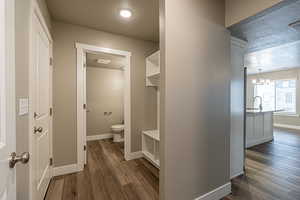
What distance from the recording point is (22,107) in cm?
116

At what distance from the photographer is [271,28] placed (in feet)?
6.43

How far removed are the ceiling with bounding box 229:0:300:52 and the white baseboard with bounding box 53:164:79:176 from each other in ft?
10.8

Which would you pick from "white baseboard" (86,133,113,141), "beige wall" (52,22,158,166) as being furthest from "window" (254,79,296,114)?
"beige wall" (52,22,158,166)

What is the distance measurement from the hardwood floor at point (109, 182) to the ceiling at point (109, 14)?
103 inches

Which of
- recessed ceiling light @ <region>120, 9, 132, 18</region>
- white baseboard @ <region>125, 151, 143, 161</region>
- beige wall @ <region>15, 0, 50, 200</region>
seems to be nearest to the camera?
beige wall @ <region>15, 0, 50, 200</region>

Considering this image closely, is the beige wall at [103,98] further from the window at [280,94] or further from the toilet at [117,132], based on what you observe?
the window at [280,94]

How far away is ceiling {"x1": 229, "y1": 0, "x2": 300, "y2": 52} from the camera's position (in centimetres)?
156

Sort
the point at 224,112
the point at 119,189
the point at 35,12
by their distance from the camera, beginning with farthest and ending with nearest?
the point at 119,189
the point at 224,112
the point at 35,12

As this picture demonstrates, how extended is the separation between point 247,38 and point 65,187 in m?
3.68

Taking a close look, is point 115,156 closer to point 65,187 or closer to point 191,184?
point 65,187

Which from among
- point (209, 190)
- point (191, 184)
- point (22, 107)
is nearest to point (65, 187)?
point (22, 107)

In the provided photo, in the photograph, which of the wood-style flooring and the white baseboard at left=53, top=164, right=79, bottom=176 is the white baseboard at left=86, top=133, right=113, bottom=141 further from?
the white baseboard at left=53, top=164, right=79, bottom=176

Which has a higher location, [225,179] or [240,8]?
[240,8]

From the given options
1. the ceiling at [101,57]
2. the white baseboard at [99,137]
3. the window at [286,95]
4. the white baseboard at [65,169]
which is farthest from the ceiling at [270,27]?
the window at [286,95]
